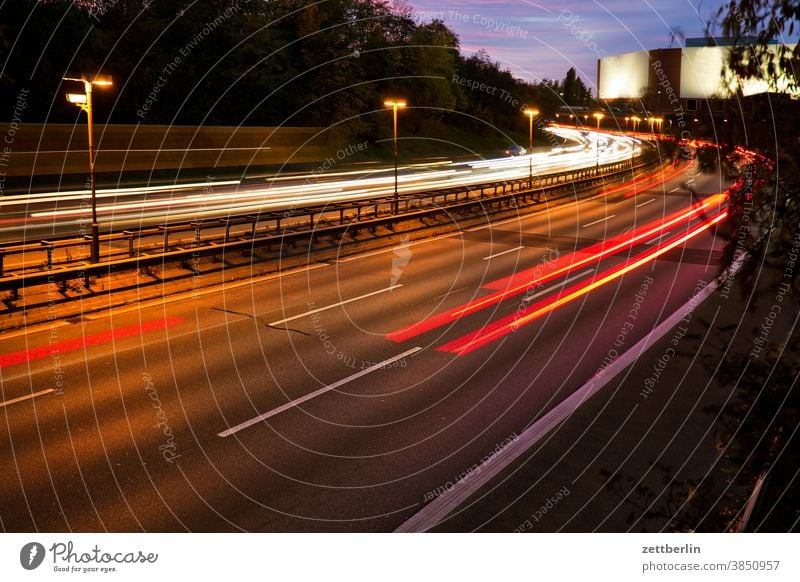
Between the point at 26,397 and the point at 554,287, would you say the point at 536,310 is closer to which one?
the point at 554,287

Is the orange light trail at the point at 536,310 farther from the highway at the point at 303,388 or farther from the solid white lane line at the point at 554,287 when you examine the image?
the solid white lane line at the point at 554,287

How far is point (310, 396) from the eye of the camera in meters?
14.2

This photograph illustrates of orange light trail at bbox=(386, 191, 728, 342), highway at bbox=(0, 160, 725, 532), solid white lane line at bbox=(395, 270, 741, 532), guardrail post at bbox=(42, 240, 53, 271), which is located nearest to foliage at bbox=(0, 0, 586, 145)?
orange light trail at bbox=(386, 191, 728, 342)

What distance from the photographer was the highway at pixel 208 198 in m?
34.6

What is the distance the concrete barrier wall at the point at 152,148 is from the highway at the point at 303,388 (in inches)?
1122

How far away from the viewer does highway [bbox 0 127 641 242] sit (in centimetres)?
3458

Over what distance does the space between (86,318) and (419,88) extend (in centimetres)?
7957

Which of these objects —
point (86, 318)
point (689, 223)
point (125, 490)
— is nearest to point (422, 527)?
point (125, 490)

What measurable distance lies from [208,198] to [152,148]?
18.1 m

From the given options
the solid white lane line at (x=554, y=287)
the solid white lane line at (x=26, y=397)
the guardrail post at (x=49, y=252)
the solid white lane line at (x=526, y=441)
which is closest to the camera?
the solid white lane line at (x=526, y=441)

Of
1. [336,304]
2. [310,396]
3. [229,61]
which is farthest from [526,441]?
[229,61]

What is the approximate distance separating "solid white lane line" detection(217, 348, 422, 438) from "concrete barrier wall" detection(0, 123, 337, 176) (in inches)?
1305

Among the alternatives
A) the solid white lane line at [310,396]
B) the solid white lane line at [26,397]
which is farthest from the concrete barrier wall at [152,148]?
the solid white lane line at [310,396]

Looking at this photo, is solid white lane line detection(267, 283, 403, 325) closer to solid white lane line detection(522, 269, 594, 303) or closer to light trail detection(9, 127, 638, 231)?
solid white lane line detection(522, 269, 594, 303)
